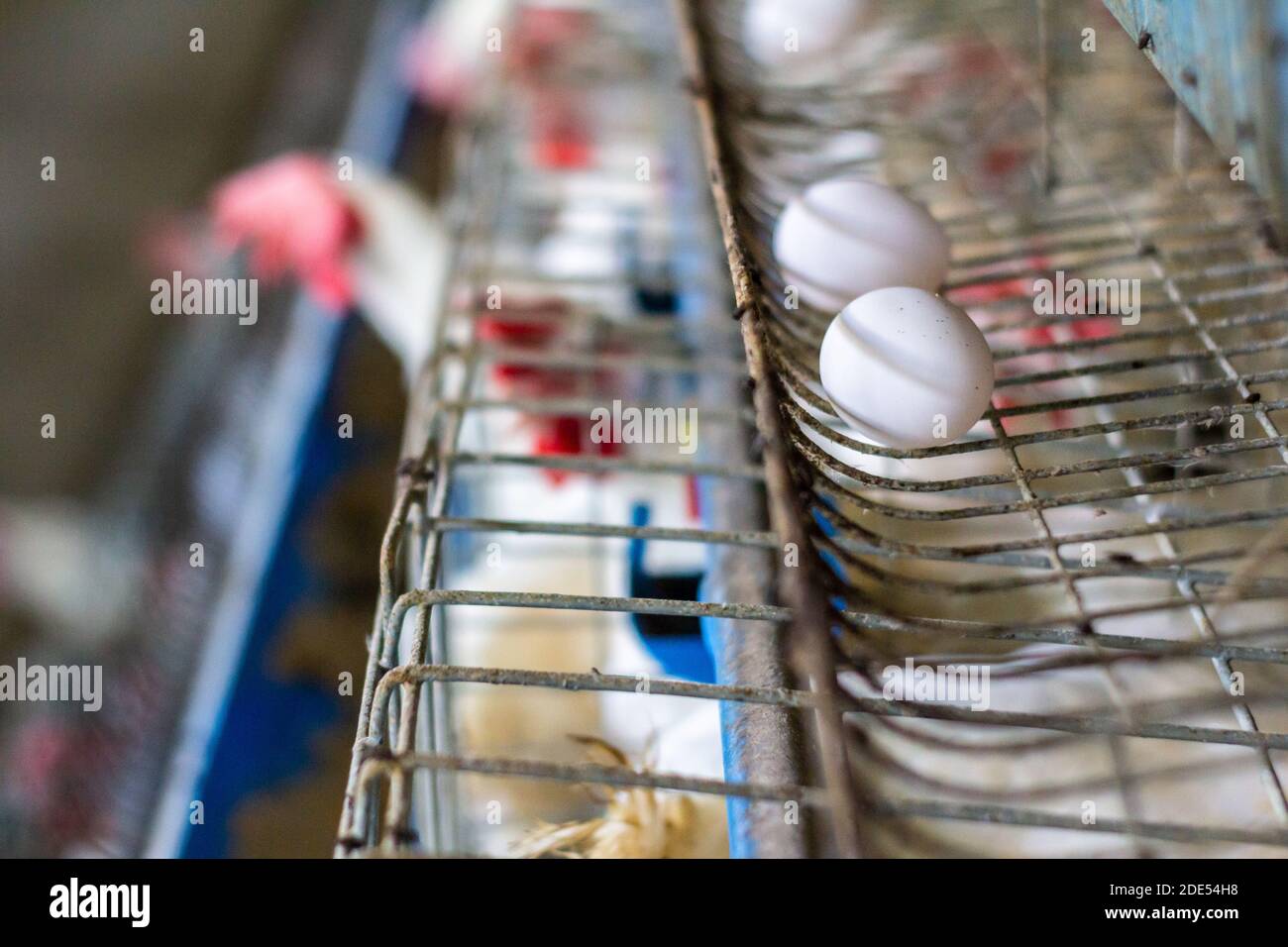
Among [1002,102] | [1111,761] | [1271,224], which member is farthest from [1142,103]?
[1111,761]

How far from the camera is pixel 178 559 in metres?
1.21

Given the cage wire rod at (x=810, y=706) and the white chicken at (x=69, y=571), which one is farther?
the white chicken at (x=69, y=571)

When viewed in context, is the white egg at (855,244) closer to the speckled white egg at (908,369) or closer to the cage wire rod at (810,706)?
the speckled white egg at (908,369)

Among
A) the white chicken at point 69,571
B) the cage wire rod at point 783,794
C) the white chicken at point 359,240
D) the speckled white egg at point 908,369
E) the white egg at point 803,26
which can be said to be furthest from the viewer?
the white chicken at point 69,571

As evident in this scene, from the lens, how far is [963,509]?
0.43m

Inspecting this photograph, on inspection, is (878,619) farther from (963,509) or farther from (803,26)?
(803,26)

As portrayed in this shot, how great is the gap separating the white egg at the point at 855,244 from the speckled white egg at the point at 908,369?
0.24ft

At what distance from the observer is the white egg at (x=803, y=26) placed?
0.76 metres

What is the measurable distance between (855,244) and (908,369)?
11 cm

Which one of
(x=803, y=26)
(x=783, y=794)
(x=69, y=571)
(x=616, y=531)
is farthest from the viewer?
(x=69, y=571)

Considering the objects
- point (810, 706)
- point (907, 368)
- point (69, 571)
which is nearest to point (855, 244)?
point (907, 368)

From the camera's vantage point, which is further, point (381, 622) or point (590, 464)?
point (590, 464)

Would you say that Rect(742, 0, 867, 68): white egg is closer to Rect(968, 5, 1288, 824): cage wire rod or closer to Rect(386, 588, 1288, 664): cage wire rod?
Rect(968, 5, 1288, 824): cage wire rod

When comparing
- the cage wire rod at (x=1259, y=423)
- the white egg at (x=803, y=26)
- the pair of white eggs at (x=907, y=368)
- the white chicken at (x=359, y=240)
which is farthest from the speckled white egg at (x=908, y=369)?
the white chicken at (x=359, y=240)
